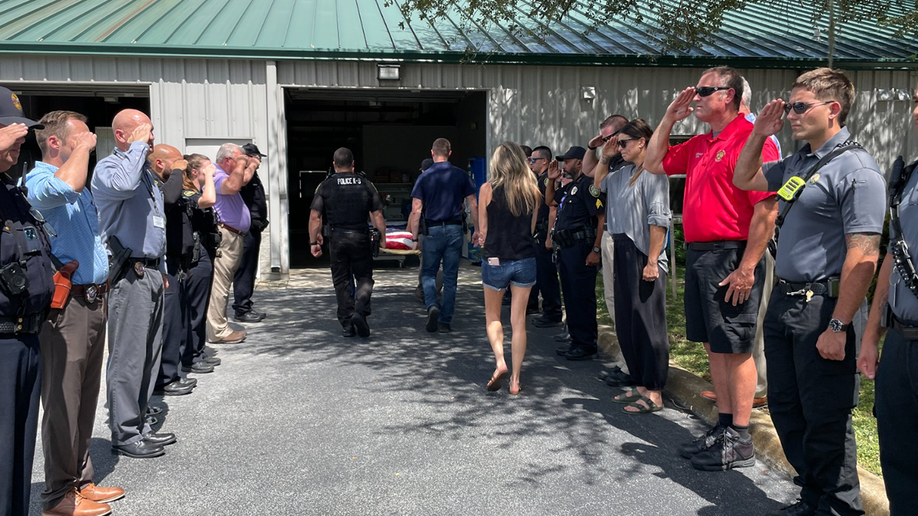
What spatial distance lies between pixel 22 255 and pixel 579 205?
496cm

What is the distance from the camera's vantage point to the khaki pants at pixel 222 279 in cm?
725

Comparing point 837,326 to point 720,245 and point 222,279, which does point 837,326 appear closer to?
point 720,245

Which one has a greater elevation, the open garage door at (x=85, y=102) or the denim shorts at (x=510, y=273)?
the open garage door at (x=85, y=102)

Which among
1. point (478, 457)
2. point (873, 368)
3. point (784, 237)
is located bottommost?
point (478, 457)

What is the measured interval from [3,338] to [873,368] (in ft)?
11.3

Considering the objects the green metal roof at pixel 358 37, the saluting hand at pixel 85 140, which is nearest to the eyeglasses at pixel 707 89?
the saluting hand at pixel 85 140

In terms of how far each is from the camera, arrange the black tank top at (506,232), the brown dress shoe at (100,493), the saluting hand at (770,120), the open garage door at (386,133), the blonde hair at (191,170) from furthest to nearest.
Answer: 1. the open garage door at (386,133)
2. the blonde hair at (191,170)
3. the black tank top at (506,232)
4. the brown dress shoe at (100,493)
5. the saluting hand at (770,120)

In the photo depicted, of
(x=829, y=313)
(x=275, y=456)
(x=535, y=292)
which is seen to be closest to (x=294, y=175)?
(x=535, y=292)

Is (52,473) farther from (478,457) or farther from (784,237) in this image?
(784,237)

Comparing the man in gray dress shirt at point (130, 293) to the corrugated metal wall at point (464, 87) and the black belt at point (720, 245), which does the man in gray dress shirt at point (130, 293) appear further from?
the corrugated metal wall at point (464, 87)

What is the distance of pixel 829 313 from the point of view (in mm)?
3312

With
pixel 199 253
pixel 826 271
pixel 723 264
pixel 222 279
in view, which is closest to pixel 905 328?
pixel 826 271

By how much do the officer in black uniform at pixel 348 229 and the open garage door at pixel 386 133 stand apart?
7.84 m

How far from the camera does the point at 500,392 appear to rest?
19.2ft
